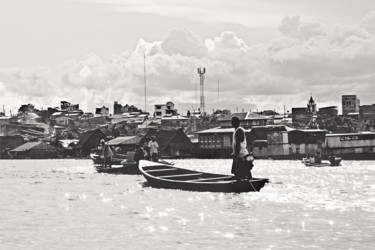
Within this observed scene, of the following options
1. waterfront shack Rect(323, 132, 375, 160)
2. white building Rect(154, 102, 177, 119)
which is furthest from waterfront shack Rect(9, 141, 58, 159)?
waterfront shack Rect(323, 132, 375, 160)

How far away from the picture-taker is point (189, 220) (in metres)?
22.5

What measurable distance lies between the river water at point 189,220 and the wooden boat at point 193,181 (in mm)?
456

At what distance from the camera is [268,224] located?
21219 mm

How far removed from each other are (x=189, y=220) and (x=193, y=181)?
38.6 feet

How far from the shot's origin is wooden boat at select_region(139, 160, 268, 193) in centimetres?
3156

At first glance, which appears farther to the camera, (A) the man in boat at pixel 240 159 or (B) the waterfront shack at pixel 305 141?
(B) the waterfront shack at pixel 305 141

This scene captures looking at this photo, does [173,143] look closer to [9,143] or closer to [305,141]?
[305,141]

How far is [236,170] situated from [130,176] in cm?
2187

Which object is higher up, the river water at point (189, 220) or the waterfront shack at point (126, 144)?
the waterfront shack at point (126, 144)

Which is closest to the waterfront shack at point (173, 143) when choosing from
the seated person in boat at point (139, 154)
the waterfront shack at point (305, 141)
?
the waterfront shack at point (305, 141)

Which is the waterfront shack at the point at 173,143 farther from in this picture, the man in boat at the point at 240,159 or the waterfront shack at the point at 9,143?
the man in boat at the point at 240,159

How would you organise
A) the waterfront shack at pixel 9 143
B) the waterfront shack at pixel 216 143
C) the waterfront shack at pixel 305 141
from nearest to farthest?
1. the waterfront shack at pixel 305 141
2. the waterfront shack at pixel 216 143
3. the waterfront shack at pixel 9 143

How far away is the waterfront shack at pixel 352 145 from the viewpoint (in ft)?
314

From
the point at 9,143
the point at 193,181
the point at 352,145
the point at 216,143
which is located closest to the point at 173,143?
the point at 216,143
